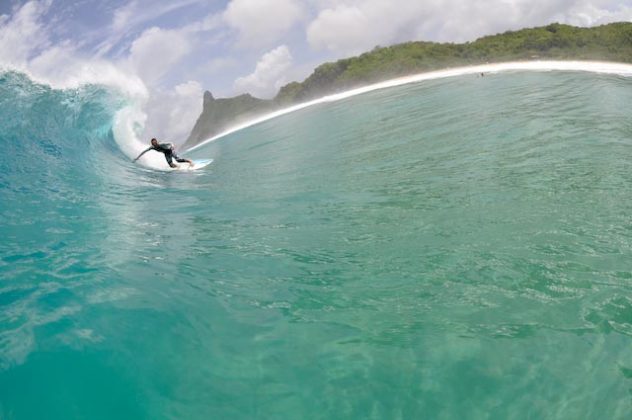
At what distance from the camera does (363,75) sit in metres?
111

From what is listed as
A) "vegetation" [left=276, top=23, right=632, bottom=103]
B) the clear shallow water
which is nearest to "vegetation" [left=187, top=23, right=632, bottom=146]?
"vegetation" [left=276, top=23, right=632, bottom=103]

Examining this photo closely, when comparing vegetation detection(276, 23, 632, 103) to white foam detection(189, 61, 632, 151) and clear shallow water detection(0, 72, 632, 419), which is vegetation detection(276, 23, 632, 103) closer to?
white foam detection(189, 61, 632, 151)

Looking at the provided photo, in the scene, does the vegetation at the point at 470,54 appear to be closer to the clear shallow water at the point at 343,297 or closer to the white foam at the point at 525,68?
the white foam at the point at 525,68

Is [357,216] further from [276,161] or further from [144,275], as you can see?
[276,161]

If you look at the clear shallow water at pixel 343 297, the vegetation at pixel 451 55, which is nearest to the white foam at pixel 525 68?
the vegetation at pixel 451 55

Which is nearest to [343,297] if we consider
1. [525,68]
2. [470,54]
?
[525,68]

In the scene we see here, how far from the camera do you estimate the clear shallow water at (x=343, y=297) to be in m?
4.59

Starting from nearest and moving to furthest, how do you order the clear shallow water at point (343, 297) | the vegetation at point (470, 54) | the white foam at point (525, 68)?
the clear shallow water at point (343, 297), the white foam at point (525, 68), the vegetation at point (470, 54)

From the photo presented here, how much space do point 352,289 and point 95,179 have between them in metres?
13.7

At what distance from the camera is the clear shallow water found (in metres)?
4.59

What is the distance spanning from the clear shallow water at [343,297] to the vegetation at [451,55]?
5401 centimetres

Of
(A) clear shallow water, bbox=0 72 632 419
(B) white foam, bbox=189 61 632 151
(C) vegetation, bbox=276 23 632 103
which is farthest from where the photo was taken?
(C) vegetation, bbox=276 23 632 103

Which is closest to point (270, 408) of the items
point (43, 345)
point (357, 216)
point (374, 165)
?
Result: point (43, 345)

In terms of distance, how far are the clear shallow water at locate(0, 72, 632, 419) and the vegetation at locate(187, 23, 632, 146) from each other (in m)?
54.0
